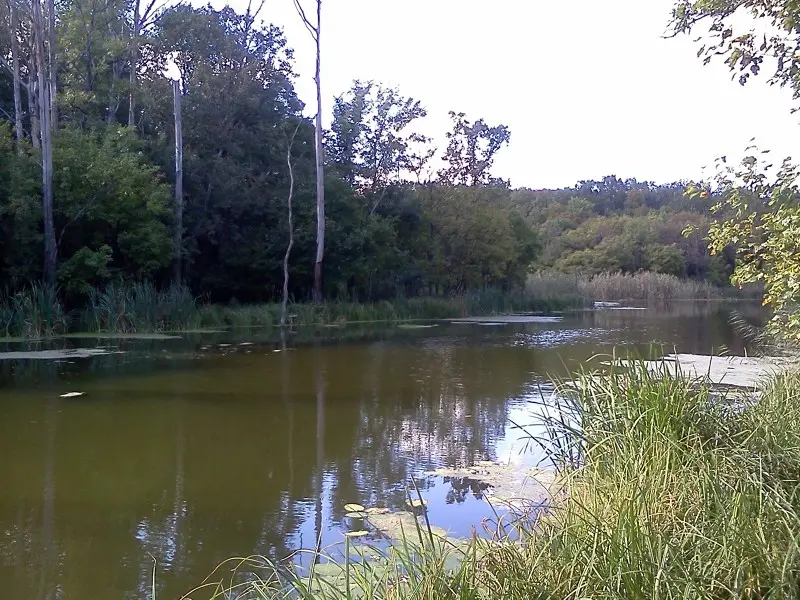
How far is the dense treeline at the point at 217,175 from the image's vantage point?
16.5 metres

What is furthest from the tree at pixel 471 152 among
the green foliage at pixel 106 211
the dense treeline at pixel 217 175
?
the green foliage at pixel 106 211

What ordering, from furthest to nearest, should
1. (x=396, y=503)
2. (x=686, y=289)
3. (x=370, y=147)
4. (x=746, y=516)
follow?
(x=686, y=289) < (x=370, y=147) < (x=396, y=503) < (x=746, y=516)

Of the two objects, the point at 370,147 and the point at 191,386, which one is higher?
the point at 370,147

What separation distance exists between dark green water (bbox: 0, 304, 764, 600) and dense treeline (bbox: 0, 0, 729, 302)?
5.46 meters

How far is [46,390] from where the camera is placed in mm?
8734

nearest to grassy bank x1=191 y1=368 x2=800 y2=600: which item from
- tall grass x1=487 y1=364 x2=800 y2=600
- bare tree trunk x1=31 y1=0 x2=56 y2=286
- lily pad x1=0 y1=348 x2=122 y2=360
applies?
tall grass x1=487 y1=364 x2=800 y2=600

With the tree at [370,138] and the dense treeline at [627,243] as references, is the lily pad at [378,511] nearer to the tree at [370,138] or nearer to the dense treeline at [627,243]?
the tree at [370,138]

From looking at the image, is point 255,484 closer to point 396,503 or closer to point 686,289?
point 396,503

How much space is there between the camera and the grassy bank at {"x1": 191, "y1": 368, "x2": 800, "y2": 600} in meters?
2.46

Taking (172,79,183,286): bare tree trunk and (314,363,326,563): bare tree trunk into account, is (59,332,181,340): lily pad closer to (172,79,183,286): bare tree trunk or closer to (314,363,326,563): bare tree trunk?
(172,79,183,286): bare tree trunk

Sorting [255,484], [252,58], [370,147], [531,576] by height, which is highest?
[252,58]

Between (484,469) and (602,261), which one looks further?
(602,261)

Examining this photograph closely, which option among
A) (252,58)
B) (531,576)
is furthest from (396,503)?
(252,58)

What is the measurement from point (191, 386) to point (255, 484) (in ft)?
13.9
